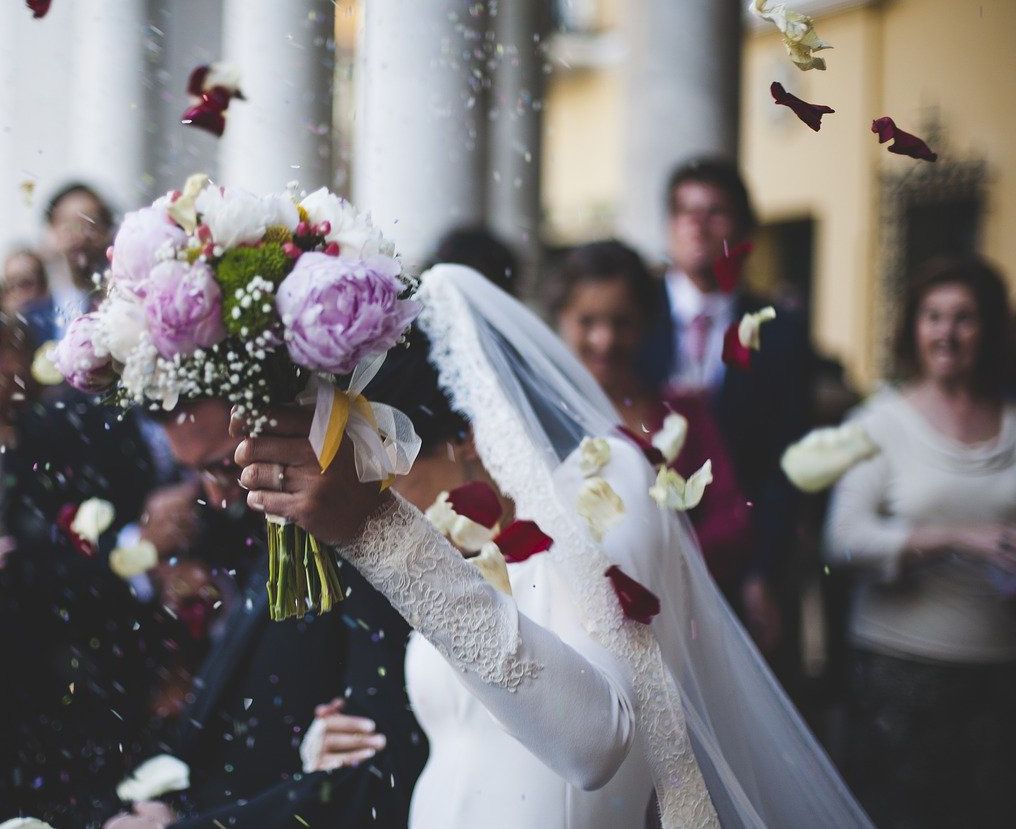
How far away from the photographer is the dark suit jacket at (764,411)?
4.31 meters

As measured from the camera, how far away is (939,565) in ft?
13.0

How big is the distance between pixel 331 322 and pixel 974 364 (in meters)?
2.97

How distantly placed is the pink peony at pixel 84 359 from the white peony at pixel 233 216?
0.24 m

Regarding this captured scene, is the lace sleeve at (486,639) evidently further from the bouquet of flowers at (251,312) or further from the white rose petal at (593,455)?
the white rose petal at (593,455)

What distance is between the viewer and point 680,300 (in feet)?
14.6

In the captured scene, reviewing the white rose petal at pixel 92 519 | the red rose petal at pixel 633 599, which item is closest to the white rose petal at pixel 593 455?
the red rose petal at pixel 633 599

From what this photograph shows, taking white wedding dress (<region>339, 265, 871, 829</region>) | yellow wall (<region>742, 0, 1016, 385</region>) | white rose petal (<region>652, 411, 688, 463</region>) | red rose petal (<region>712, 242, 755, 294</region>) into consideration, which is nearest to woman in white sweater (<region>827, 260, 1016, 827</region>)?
white rose petal (<region>652, 411, 688, 463</region>)

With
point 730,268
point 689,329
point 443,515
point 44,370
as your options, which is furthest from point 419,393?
point 689,329

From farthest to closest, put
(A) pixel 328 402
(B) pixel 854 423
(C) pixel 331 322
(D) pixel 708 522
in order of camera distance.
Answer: (B) pixel 854 423 < (D) pixel 708 522 < (A) pixel 328 402 < (C) pixel 331 322

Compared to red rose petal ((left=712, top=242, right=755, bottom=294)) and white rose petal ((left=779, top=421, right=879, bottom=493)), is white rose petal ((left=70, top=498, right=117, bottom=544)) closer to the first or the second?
red rose petal ((left=712, top=242, right=755, bottom=294))

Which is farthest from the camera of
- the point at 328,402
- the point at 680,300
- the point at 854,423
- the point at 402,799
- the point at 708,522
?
the point at 680,300

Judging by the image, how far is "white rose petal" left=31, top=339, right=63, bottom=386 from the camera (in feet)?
11.9

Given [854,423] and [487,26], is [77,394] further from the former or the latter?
[854,423]

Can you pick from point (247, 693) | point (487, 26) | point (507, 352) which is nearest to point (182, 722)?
point (247, 693)
